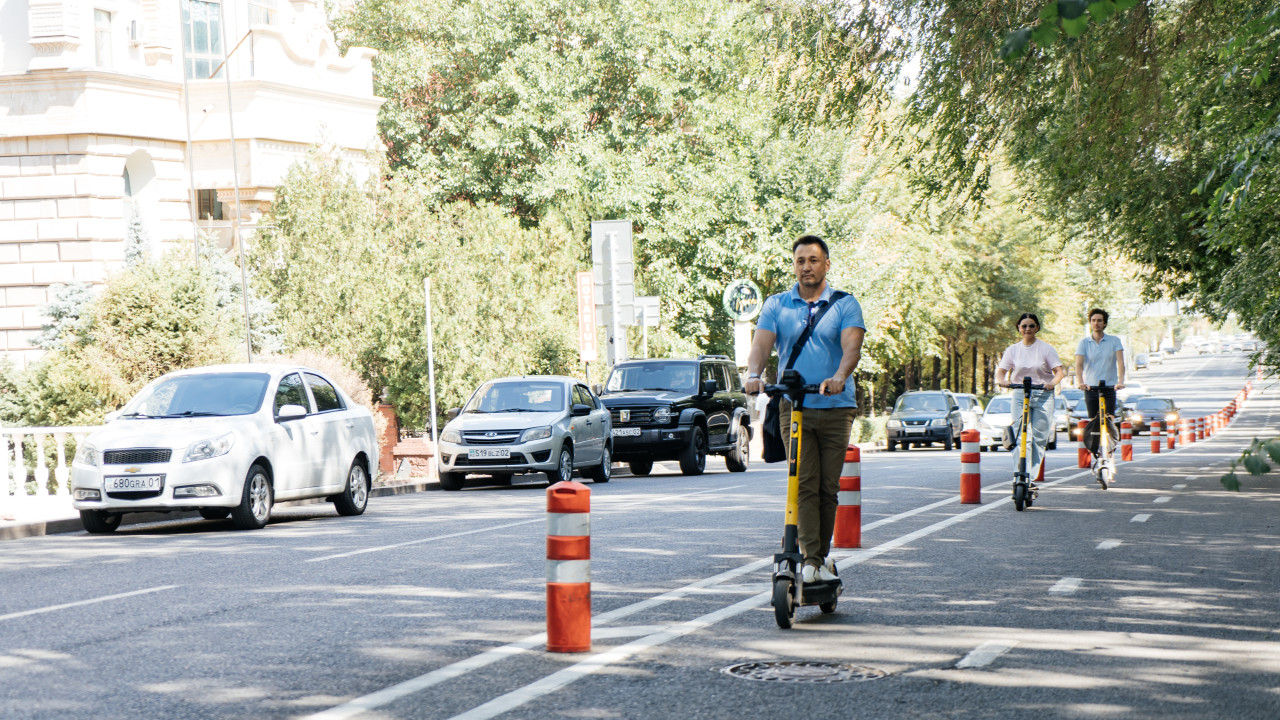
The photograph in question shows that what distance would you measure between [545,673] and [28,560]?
287 inches

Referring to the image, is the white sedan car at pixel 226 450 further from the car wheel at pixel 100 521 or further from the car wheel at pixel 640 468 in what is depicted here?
the car wheel at pixel 640 468

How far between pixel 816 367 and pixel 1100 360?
1055cm

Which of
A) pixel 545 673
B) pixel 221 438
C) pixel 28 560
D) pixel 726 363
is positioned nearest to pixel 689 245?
pixel 726 363

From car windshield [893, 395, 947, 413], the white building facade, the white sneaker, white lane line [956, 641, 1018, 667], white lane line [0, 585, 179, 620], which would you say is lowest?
white lane line [956, 641, 1018, 667]

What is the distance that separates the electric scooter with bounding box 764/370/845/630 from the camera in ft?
24.5

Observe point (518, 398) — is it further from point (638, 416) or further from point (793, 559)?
point (793, 559)

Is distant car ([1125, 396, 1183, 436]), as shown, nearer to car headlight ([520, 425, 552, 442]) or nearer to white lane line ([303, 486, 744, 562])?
car headlight ([520, 425, 552, 442])

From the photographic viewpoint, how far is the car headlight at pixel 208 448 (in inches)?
558

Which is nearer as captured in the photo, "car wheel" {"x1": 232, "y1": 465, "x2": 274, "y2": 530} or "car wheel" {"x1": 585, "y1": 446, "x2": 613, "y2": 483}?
"car wheel" {"x1": 232, "y1": 465, "x2": 274, "y2": 530}

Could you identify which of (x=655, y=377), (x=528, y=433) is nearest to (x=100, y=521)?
(x=528, y=433)

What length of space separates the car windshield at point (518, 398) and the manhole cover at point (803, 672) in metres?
15.5

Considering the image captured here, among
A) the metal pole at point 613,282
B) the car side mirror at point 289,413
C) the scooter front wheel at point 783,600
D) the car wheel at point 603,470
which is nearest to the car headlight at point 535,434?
the car wheel at point 603,470

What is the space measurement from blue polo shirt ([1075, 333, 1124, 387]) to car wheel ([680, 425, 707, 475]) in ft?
27.8

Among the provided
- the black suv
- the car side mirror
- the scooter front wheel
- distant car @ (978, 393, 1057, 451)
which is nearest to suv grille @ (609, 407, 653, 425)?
the black suv
